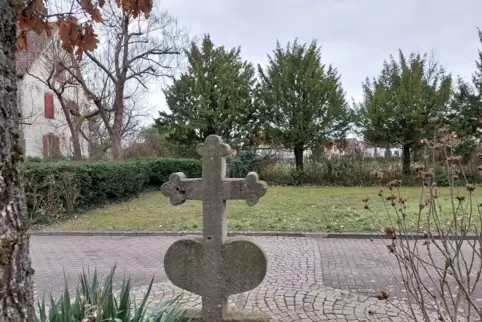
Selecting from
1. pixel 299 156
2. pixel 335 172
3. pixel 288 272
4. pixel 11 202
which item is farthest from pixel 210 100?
pixel 11 202

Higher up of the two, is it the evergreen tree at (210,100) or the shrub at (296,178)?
the evergreen tree at (210,100)

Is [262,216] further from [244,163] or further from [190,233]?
[244,163]

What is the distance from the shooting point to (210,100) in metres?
23.7

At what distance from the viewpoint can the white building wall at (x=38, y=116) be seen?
24.3 meters

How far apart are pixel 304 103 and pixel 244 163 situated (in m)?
4.89

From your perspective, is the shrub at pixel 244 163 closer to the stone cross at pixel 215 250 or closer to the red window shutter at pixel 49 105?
the red window shutter at pixel 49 105

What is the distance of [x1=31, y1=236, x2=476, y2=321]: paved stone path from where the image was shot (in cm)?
449

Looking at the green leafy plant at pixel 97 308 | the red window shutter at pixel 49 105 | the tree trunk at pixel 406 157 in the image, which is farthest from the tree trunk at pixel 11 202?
the red window shutter at pixel 49 105

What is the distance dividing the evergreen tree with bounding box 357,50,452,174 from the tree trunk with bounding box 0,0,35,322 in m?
20.2

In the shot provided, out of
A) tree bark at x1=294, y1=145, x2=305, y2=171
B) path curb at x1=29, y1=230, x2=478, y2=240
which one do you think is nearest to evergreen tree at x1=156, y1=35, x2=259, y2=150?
tree bark at x1=294, y1=145, x2=305, y2=171

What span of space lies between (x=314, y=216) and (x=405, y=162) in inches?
477

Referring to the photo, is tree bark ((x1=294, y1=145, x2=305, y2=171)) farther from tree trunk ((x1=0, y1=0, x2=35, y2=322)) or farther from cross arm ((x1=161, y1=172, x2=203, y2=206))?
tree trunk ((x1=0, y1=0, x2=35, y2=322))

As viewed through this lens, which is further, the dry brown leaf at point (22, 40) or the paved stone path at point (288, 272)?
the paved stone path at point (288, 272)

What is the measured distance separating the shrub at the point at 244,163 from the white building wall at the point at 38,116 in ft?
40.2
